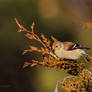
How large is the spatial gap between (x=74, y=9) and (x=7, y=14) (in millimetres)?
2005

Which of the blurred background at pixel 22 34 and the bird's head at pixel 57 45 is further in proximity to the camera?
the blurred background at pixel 22 34

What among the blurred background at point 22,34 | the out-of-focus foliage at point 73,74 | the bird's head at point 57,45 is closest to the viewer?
the out-of-focus foliage at point 73,74

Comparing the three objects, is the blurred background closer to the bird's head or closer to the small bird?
the small bird

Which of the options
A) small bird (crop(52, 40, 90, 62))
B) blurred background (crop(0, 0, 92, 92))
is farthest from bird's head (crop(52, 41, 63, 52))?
blurred background (crop(0, 0, 92, 92))

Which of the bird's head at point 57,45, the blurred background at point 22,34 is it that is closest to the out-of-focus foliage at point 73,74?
the bird's head at point 57,45

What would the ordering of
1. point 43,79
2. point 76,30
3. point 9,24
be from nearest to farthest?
point 43,79, point 9,24, point 76,30

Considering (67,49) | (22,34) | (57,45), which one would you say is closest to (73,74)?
(57,45)

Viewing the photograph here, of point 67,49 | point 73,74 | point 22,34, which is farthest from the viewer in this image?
point 22,34

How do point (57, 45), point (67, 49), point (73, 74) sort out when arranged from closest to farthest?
point (73, 74) < point (57, 45) < point (67, 49)

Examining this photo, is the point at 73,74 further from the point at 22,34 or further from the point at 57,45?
the point at 22,34

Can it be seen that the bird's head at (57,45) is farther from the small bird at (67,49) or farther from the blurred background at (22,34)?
the blurred background at (22,34)

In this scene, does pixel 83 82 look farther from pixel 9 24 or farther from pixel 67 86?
pixel 9 24

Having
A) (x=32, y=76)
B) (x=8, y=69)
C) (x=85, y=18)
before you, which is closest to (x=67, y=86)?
(x=32, y=76)

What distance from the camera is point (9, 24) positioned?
477cm
